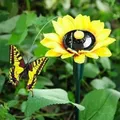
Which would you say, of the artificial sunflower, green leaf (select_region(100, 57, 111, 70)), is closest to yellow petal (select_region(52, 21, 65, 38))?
the artificial sunflower

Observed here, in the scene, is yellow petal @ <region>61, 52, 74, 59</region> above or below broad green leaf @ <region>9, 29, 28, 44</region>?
above

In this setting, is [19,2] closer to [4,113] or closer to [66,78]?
[66,78]

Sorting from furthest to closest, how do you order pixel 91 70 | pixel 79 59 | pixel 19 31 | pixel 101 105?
1. pixel 91 70
2. pixel 19 31
3. pixel 101 105
4. pixel 79 59

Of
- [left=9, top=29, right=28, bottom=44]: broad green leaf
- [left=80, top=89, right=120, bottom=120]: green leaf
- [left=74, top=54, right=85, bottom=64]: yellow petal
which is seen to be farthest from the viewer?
[left=9, top=29, right=28, bottom=44]: broad green leaf

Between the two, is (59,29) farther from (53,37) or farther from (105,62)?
(105,62)

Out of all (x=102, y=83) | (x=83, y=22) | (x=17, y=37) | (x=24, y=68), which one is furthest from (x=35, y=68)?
(x=102, y=83)

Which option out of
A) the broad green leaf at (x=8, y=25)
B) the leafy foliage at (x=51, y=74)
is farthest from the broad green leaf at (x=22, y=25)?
the broad green leaf at (x=8, y=25)

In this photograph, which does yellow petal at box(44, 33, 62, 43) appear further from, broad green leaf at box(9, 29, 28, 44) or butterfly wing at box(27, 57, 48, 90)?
broad green leaf at box(9, 29, 28, 44)
